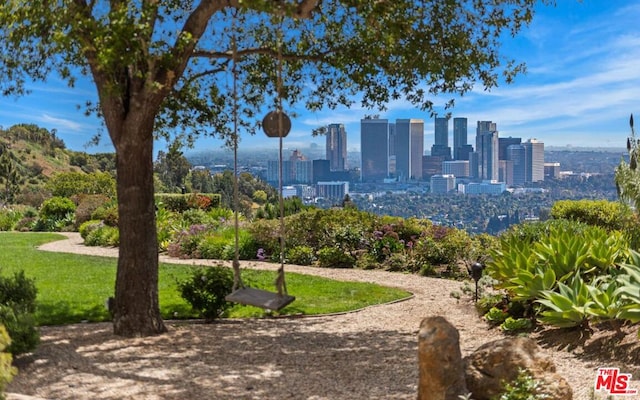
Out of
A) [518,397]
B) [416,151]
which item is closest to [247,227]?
[518,397]

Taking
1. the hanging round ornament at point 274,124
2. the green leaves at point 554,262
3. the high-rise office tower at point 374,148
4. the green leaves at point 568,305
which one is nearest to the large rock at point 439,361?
the hanging round ornament at point 274,124

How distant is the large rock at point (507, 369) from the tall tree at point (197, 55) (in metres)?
2.72

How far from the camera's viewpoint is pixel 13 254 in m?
14.4

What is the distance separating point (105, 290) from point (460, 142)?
1666 inches

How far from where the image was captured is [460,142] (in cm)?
4919

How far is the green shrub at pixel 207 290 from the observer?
307 inches

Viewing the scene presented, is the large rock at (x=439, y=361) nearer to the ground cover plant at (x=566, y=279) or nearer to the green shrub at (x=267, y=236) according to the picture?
the ground cover plant at (x=566, y=279)

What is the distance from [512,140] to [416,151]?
7166 millimetres

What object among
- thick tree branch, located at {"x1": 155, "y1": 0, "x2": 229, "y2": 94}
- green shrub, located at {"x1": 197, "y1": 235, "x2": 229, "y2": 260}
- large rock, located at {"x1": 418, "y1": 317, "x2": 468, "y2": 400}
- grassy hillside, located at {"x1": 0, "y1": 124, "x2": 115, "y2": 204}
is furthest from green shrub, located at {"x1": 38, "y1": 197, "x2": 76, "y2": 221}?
grassy hillside, located at {"x1": 0, "y1": 124, "x2": 115, "y2": 204}

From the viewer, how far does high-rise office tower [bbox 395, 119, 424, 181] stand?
38.7 m

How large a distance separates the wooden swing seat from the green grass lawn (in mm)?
2653

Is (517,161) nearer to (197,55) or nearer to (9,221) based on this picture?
(9,221)

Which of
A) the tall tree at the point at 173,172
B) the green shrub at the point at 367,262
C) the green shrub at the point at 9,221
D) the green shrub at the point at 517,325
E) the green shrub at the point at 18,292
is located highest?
the tall tree at the point at 173,172

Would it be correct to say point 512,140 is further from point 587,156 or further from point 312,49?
point 312,49
